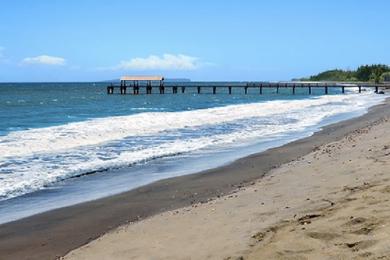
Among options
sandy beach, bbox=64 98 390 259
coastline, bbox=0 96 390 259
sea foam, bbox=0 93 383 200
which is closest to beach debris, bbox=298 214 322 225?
sandy beach, bbox=64 98 390 259

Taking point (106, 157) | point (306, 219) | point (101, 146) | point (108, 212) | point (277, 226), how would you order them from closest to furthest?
point (277, 226)
point (306, 219)
point (108, 212)
point (106, 157)
point (101, 146)

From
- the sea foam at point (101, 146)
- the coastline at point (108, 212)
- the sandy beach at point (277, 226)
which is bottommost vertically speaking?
the coastline at point (108, 212)

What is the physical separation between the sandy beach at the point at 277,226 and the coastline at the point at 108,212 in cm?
54

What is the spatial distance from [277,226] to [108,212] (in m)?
3.62

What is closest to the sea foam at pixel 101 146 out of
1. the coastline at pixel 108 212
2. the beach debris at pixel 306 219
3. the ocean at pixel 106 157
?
the ocean at pixel 106 157

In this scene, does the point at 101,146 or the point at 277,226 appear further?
the point at 101,146

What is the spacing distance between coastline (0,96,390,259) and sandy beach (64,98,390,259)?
54 cm

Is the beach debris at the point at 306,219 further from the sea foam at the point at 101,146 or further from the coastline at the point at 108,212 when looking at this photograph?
the sea foam at the point at 101,146

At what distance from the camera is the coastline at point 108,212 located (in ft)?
23.4

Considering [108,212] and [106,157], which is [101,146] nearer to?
[106,157]

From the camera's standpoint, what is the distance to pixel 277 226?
6137mm

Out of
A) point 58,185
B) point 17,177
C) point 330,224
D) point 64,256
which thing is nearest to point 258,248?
point 330,224

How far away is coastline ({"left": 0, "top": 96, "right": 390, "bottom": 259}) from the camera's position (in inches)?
280

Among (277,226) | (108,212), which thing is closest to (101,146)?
(108,212)
